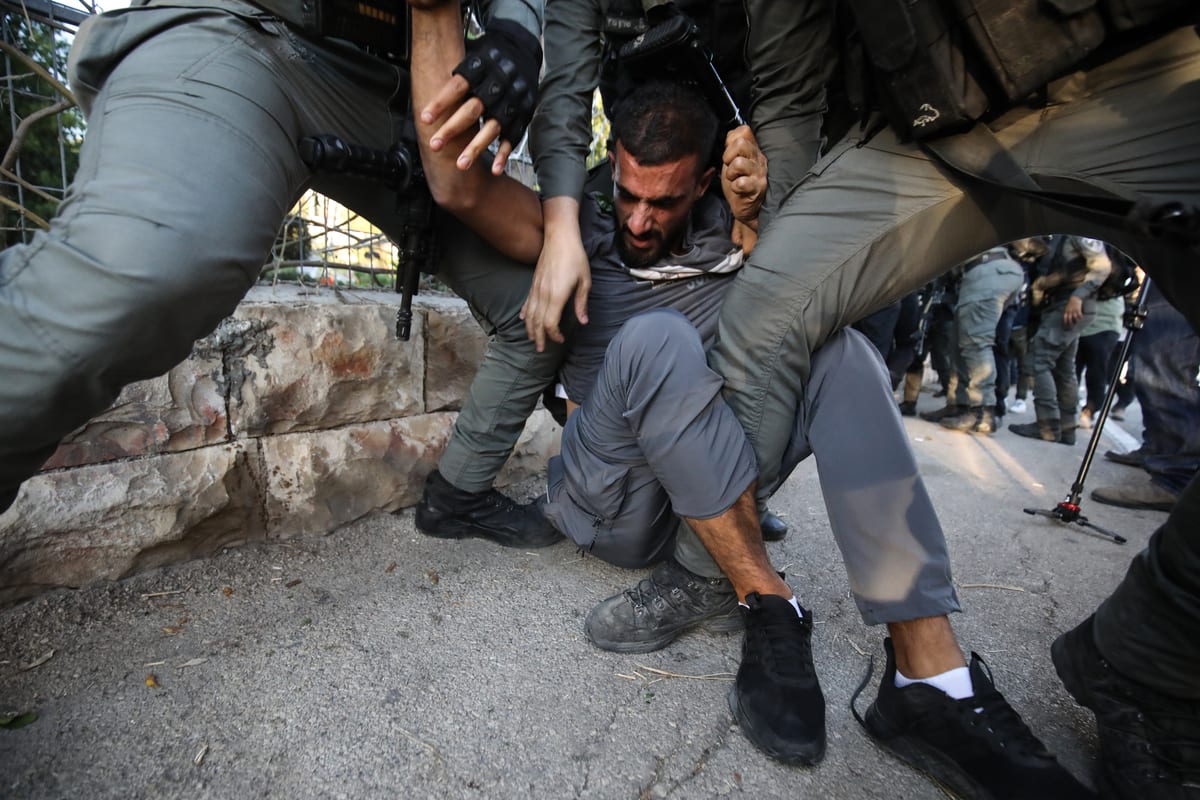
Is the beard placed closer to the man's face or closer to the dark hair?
the man's face

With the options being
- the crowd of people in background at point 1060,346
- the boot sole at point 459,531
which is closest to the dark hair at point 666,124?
the boot sole at point 459,531

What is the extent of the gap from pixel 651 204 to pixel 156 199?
1177 millimetres

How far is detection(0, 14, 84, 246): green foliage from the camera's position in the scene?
1.71m

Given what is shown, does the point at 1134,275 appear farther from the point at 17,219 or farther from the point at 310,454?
the point at 17,219

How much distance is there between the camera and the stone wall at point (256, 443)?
1.46m

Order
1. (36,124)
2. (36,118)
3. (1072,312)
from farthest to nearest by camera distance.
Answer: (1072,312), (36,124), (36,118)

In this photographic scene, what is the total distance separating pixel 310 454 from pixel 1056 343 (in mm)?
5048

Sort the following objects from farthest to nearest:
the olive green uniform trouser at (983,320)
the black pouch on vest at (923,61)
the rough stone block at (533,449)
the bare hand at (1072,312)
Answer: the olive green uniform trouser at (983,320)
the bare hand at (1072,312)
the rough stone block at (533,449)
the black pouch on vest at (923,61)

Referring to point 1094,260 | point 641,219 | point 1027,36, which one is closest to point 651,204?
point 641,219

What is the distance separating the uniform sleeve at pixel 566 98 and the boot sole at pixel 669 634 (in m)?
1.15

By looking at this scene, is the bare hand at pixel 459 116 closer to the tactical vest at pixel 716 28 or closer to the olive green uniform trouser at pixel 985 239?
the olive green uniform trouser at pixel 985 239

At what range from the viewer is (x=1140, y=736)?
1.10 m

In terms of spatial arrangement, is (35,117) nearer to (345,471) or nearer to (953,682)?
(345,471)

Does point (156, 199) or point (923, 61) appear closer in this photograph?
point (156, 199)
